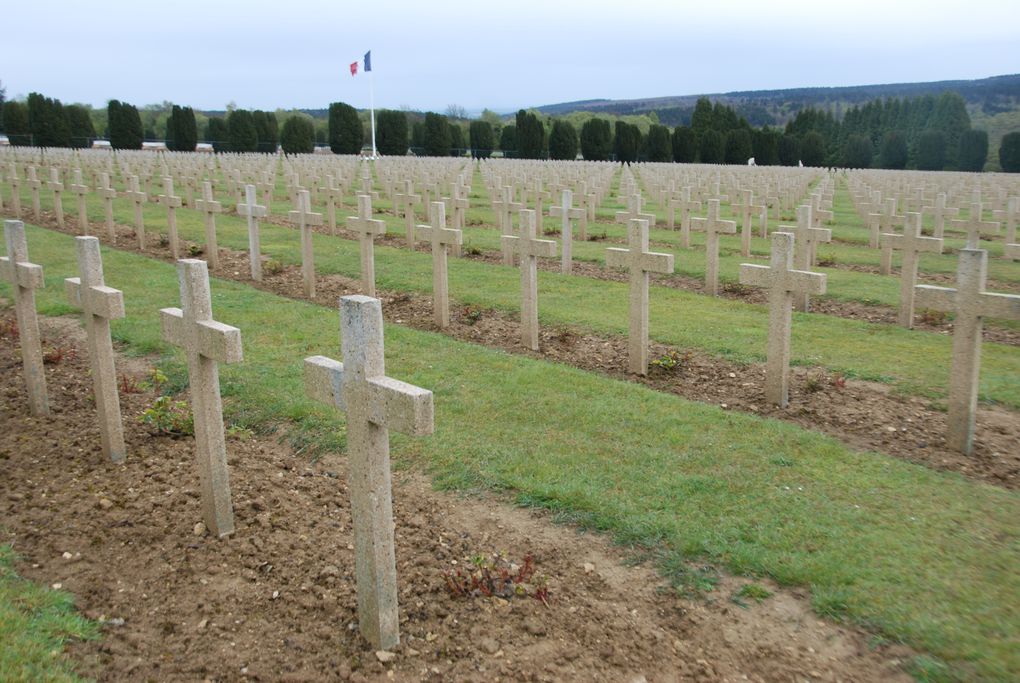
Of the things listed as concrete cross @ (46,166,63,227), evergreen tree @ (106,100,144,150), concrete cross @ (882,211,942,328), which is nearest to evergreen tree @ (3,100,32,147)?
evergreen tree @ (106,100,144,150)

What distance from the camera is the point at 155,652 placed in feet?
10.8

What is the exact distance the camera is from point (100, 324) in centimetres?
487

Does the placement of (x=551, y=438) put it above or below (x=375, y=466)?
below

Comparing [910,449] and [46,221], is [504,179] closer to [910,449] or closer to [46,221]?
[46,221]

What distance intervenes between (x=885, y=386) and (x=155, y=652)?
18.4 feet

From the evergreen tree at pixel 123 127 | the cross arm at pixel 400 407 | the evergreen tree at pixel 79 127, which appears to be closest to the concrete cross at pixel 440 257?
the cross arm at pixel 400 407

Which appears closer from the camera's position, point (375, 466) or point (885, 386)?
point (375, 466)

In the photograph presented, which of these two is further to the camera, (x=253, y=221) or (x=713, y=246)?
(x=253, y=221)

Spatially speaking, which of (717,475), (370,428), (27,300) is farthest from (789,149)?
(370,428)

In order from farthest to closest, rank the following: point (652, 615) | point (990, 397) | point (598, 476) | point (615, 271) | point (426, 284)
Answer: point (615, 271) → point (426, 284) → point (990, 397) → point (598, 476) → point (652, 615)

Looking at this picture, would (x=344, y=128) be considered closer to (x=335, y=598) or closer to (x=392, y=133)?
(x=392, y=133)

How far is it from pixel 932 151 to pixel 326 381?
63.1 m

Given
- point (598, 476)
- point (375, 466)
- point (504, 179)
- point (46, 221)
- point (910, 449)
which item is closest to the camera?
point (375, 466)

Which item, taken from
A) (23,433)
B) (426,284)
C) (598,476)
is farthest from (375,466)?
(426,284)
